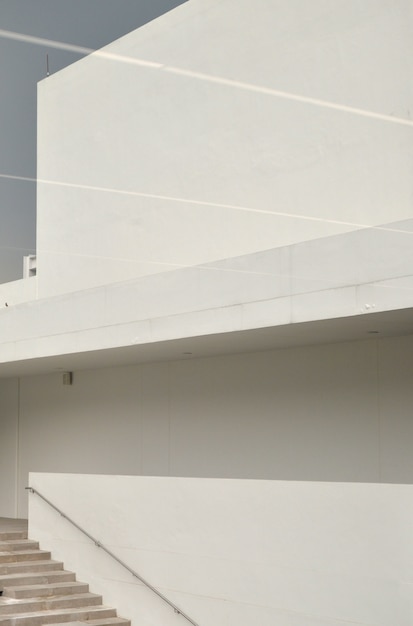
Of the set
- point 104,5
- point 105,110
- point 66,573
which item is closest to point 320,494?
point 66,573

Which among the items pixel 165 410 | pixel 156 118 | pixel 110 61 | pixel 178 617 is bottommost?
pixel 178 617

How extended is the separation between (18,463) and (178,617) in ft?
21.7

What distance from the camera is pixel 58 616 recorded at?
32.3ft

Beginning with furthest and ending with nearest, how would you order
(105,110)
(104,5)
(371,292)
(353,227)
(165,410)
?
(104,5) < (105,110) < (165,410) < (353,227) < (371,292)

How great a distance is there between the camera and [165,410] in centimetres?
1237

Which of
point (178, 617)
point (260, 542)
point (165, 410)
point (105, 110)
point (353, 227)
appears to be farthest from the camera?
point (105, 110)

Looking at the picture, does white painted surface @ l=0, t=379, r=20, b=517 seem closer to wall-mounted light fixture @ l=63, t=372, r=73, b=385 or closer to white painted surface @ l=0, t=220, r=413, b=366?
wall-mounted light fixture @ l=63, t=372, r=73, b=385

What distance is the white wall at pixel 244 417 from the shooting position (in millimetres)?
9578

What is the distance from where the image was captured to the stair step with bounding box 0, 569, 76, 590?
10.4 meters

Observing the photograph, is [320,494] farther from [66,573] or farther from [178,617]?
[66,573]

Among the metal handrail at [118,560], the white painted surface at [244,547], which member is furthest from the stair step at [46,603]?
the metal handrail at [118,560]

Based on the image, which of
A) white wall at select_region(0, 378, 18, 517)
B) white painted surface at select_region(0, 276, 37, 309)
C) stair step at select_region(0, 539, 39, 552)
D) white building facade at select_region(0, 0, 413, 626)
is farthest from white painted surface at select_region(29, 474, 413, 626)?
white painted surface at select_region(0, 276, 37, 309)

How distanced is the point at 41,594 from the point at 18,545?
3.64 feet

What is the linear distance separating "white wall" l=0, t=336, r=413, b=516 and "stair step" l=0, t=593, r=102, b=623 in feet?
6.95
